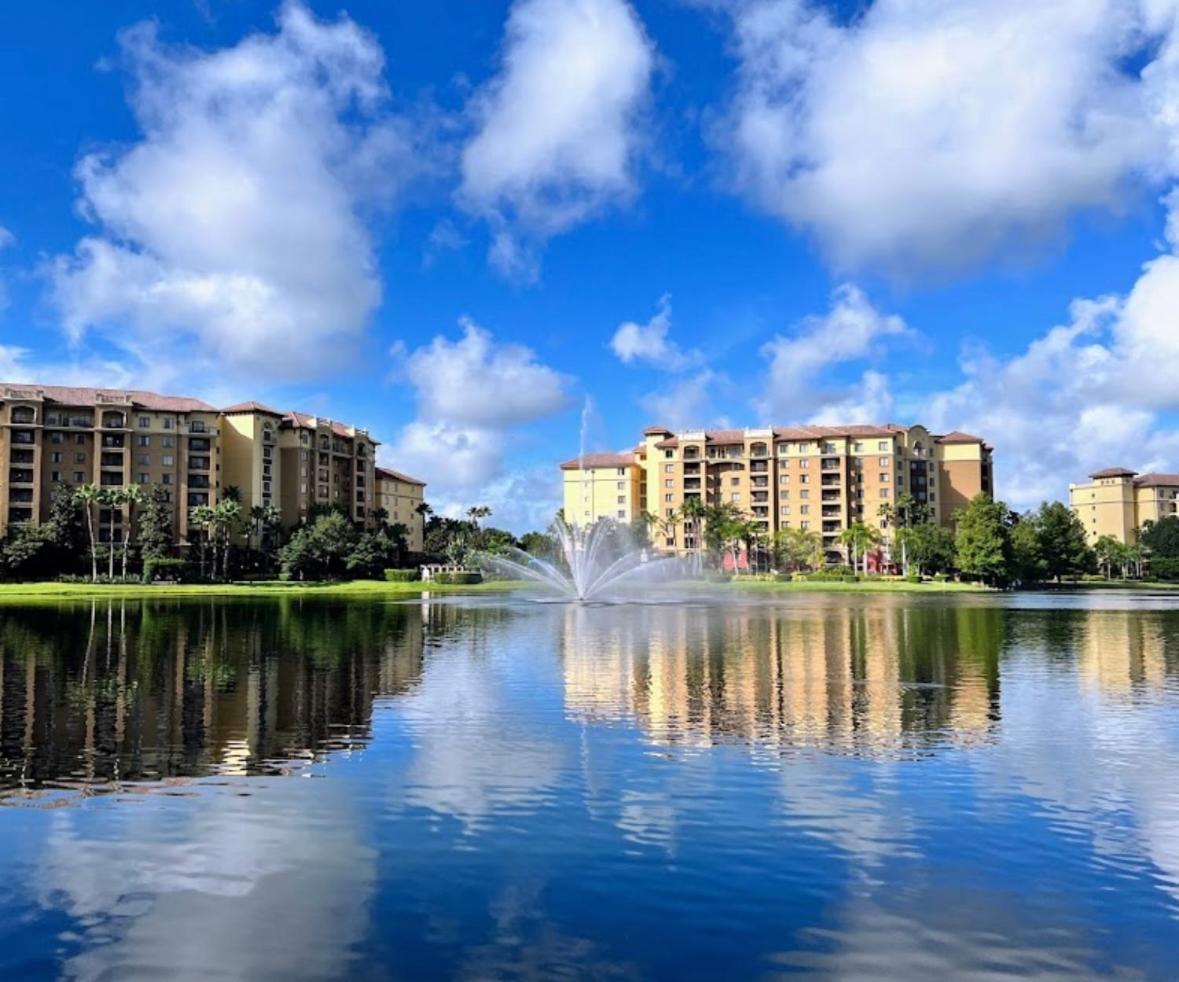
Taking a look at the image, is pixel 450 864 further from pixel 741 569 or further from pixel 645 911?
pixel 741 569

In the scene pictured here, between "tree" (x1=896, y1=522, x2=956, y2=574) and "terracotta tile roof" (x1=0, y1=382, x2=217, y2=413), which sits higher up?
"terracotta tile roof" (x1=0, y1=382, x2=217, y2=413)

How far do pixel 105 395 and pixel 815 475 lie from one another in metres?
119

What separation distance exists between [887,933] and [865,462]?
178m

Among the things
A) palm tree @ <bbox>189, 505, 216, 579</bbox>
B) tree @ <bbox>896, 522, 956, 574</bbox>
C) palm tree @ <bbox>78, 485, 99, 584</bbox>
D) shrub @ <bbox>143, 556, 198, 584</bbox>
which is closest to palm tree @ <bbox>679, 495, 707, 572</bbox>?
tree @ <bbox>896, 522, 956, 574</bbox>

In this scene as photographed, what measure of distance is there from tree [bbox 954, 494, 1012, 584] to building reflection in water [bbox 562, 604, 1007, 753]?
81601mm

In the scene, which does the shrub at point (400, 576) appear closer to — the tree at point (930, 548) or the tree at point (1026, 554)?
the tree at point (930, 548)

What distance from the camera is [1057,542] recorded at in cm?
15125

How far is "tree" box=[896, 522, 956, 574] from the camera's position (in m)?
146

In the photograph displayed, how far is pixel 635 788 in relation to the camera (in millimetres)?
16047

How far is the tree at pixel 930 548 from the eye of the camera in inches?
5753

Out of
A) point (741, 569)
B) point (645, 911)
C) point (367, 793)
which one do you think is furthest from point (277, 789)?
point (741, 569)

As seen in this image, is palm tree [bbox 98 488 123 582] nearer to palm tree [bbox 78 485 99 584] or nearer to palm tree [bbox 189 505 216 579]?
palm tree [bbox 78 485 99 584]

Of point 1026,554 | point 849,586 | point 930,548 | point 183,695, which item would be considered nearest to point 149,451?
point 849,586

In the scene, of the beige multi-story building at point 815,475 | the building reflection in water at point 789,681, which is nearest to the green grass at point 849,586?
the beige multi-story building at point 815,475
